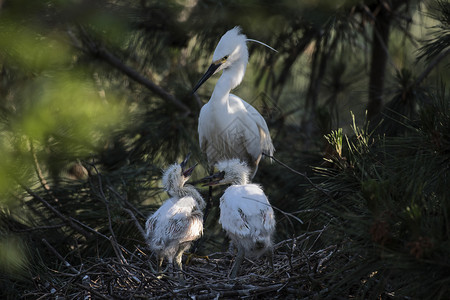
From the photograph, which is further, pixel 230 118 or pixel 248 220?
pixel 230 118

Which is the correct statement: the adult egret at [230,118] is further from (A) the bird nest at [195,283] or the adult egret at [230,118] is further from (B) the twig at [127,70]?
(A) the bird nest at [195,283]

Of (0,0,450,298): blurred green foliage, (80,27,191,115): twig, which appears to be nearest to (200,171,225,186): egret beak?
(0,0,450,298): blurred green foliage

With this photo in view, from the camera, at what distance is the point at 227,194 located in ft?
7.63

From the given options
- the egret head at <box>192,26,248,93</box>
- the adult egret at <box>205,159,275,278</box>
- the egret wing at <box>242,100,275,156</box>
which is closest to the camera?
the adult egret at <box>205,159,275,278</box>

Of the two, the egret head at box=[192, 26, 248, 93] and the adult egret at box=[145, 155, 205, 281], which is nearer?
the adult egret at box=[145, 155, 205, 281]

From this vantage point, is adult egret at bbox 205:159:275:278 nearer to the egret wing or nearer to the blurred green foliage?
the blurred green foliage

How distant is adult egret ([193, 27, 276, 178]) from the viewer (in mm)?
3090

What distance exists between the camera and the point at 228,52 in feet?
10.1

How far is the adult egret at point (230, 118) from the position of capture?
3.09 m

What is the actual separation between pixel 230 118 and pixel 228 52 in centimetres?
35

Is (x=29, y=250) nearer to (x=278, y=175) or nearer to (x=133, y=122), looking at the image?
(x=133, y=122)

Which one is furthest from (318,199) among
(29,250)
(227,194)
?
(29,250)

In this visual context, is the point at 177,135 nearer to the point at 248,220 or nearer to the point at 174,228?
the point at 174,228

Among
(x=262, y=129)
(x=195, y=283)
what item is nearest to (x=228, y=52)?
(x=262, y=129)
